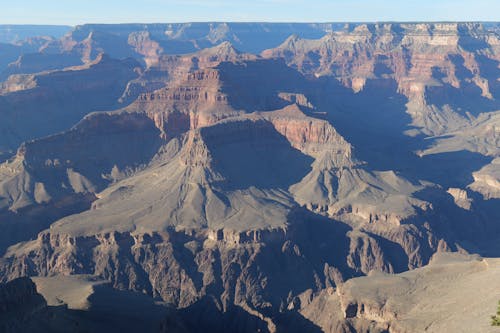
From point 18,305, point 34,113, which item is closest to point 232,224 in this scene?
point 18,305

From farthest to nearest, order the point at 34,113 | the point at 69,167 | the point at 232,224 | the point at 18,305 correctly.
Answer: the point at 34,113 → the point at 69,167 → the point at 232,224 → the point at 18,305

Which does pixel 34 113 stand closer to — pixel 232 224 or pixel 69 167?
pixel 69 167

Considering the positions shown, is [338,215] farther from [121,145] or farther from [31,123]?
[31,123]

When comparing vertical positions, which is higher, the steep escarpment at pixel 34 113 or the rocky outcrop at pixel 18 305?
the steep escarpment at pixel 34 113

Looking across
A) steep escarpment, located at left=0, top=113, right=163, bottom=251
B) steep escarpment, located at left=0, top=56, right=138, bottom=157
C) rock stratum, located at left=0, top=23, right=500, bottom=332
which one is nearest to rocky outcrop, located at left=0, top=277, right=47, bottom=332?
rock stratum, located at left=0, top=23, right=500, bottom=332

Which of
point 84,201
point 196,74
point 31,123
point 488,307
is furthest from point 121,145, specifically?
point 488,307

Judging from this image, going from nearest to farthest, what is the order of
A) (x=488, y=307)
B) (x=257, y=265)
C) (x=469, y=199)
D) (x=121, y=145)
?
(x=488, y=307) < (x=257, y=265) < (x=469, y=199) < (x=121, y=145)

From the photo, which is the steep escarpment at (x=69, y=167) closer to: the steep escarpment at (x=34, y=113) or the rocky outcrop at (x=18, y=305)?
the steep escarpment at (x=34, y=113)

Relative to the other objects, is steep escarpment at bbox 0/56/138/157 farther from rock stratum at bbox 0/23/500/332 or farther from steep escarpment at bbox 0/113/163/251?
steep escarpment at bbox 0/113/163/251

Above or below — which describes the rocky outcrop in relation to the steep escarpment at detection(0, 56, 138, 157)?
below

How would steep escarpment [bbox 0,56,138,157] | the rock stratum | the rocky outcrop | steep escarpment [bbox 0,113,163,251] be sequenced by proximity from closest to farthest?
the rocky outcrop
the rock stratum
steep escarpment [bbox 0,113,163,251]
steep escarpment [bbox 0,56,138,157]

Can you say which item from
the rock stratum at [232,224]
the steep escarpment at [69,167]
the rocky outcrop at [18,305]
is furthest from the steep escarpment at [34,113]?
the rocky outcrop at [18,305]
